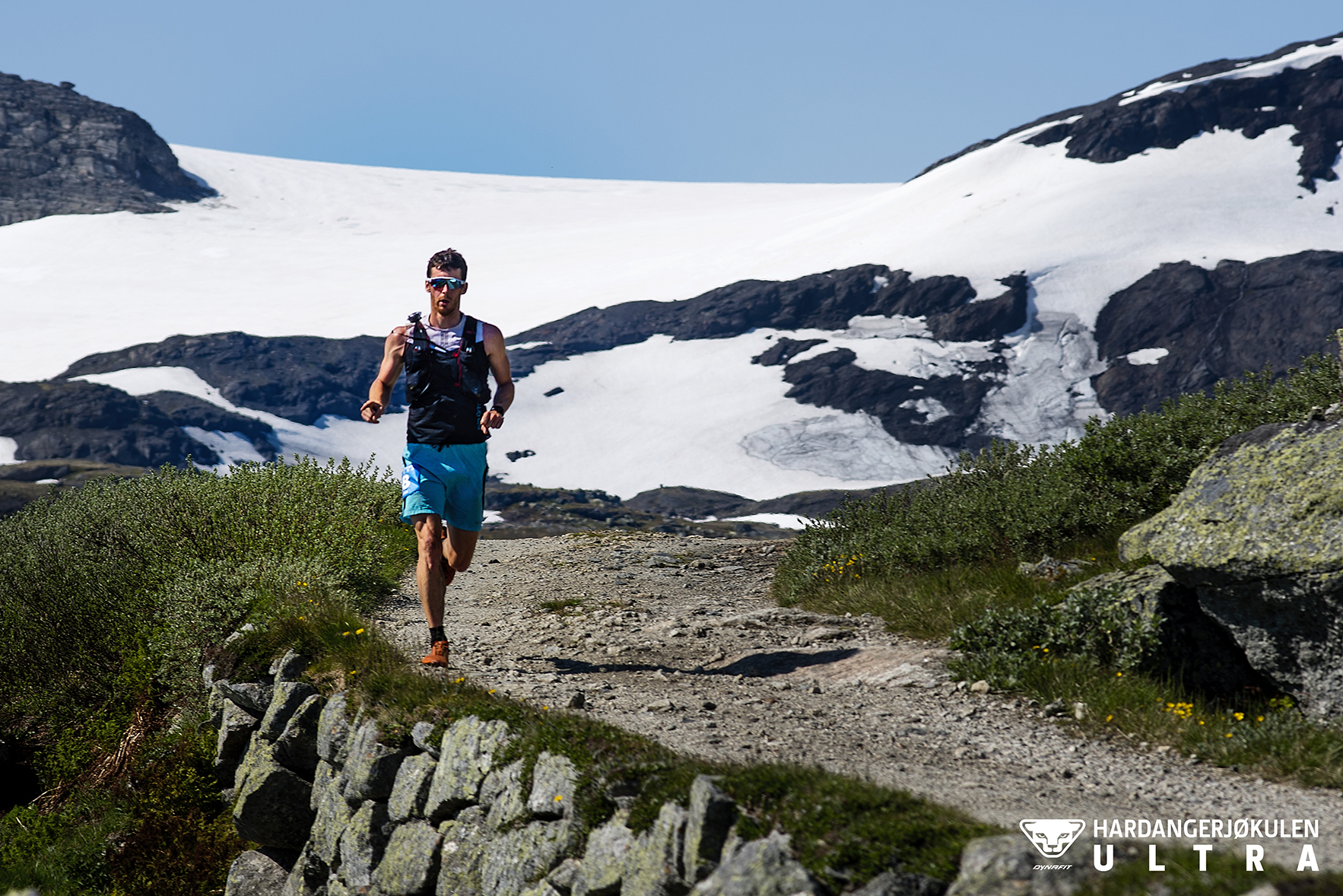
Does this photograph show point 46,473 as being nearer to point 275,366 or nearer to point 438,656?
point 275,366

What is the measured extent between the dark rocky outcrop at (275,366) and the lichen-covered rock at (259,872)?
4957 inches

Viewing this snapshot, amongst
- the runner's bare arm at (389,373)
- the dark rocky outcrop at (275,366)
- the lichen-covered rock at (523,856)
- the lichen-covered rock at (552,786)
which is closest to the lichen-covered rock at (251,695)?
the runner's bare arm at (389,373)

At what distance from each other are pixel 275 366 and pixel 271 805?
142 m

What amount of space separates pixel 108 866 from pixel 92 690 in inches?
97.2

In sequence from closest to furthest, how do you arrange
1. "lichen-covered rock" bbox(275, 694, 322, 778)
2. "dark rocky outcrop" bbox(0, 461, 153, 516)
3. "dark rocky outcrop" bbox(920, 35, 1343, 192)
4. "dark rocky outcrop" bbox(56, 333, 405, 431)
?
"lichen-covered rock" bbox(275, 694, 322, 778) < "dark rocky outcrop" bbox(0, 461, 153, 516) < "dark rocky outcrop" bbox(56, 333, 405, 431) < "dark rocky outcrop" bbox(920, 35, 1343, 192)

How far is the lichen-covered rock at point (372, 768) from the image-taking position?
19.3ft

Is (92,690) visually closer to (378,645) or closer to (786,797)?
(378,645)

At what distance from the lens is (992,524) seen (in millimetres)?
8766

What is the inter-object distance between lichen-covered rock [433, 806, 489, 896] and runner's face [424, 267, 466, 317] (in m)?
3.29

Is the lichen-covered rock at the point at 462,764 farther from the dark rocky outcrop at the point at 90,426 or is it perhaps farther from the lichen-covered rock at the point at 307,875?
the dark rocky outcrop at the point at 90,426

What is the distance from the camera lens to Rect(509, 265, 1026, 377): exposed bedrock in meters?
123

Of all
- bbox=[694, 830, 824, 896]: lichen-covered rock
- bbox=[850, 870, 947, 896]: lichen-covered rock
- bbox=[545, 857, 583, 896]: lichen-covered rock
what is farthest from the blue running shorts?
bbox=[850, 870, 947, 896]: lichen-covered rock

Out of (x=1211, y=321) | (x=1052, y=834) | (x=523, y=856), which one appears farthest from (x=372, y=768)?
(x=1211, y=321)

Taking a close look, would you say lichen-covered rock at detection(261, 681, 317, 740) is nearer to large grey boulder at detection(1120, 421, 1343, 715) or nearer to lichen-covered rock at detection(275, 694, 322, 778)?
lichen-covered rock at detection(275, 694, 322, 778)
